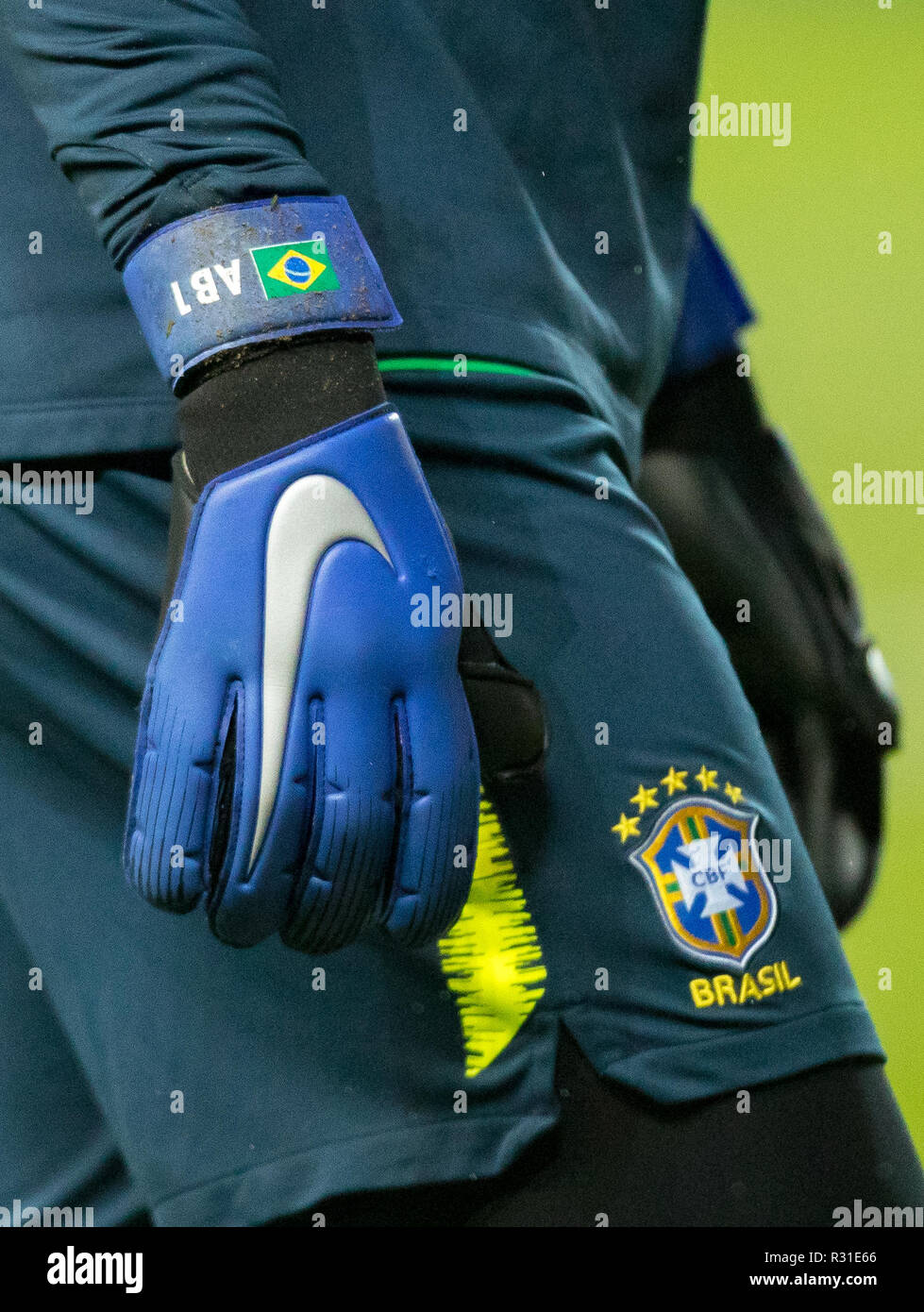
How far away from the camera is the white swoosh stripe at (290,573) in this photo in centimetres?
64

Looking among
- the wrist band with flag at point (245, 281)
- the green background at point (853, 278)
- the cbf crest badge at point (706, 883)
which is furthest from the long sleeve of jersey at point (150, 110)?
the green background at point (853, 278)

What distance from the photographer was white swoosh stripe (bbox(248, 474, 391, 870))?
25.3 inches

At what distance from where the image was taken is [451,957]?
75cm

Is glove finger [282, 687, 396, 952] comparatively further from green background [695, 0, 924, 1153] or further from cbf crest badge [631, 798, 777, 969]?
green background [695, 0, 924, 1153]

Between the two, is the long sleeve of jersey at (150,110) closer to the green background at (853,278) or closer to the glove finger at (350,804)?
the glove finger at (350,804)

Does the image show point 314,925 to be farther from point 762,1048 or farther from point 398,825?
point 762,1048

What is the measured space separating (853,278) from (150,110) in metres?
0.96

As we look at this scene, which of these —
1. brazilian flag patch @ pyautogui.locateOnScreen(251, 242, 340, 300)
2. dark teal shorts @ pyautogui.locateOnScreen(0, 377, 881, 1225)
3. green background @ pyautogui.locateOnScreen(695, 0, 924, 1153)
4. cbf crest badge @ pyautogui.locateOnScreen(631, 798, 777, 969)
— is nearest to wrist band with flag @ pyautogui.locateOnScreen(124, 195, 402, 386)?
brazilian flag patch @ pyautogui.locateOnScreen(251, 242, 340, 300)

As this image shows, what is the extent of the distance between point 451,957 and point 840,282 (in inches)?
37.0

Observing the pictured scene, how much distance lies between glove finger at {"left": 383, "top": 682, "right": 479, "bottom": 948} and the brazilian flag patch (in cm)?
17

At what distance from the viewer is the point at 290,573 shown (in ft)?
2.11

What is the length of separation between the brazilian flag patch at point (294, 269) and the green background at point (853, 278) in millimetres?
803
